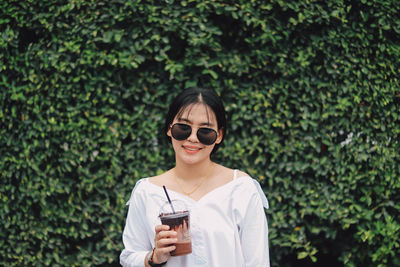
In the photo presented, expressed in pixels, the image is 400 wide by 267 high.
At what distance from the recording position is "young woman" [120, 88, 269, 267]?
2.09 m

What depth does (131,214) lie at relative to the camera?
2.29 metres

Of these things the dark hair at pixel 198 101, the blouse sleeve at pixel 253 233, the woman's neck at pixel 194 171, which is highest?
the dark hair at pixel 198 101

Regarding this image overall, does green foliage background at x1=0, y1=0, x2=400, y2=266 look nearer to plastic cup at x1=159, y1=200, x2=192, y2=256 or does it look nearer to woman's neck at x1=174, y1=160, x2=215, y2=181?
woman's neck at x1=174, y1=160, x2=215, y2=181

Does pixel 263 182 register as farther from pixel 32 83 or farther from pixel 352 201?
pixel 32 83

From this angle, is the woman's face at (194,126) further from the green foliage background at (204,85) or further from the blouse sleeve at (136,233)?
the green foliage background at (204,85)

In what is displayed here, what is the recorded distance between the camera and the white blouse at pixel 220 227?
2.09 metres

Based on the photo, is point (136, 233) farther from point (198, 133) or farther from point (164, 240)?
point (198, 133)

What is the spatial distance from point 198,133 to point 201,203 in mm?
397

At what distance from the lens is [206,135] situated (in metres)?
2.17

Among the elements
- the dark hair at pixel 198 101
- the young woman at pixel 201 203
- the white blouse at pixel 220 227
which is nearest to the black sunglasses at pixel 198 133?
the young woman at pixel 201 203

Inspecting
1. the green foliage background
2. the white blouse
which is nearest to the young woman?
the white blouse

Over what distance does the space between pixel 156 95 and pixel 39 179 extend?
1306 millimetres

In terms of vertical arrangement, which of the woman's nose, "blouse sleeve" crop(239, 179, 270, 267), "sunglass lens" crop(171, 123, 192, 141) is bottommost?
"blouse sleeve" crop(239, 179, 270, 267)

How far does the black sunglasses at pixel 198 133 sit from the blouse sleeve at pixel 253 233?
366mm
